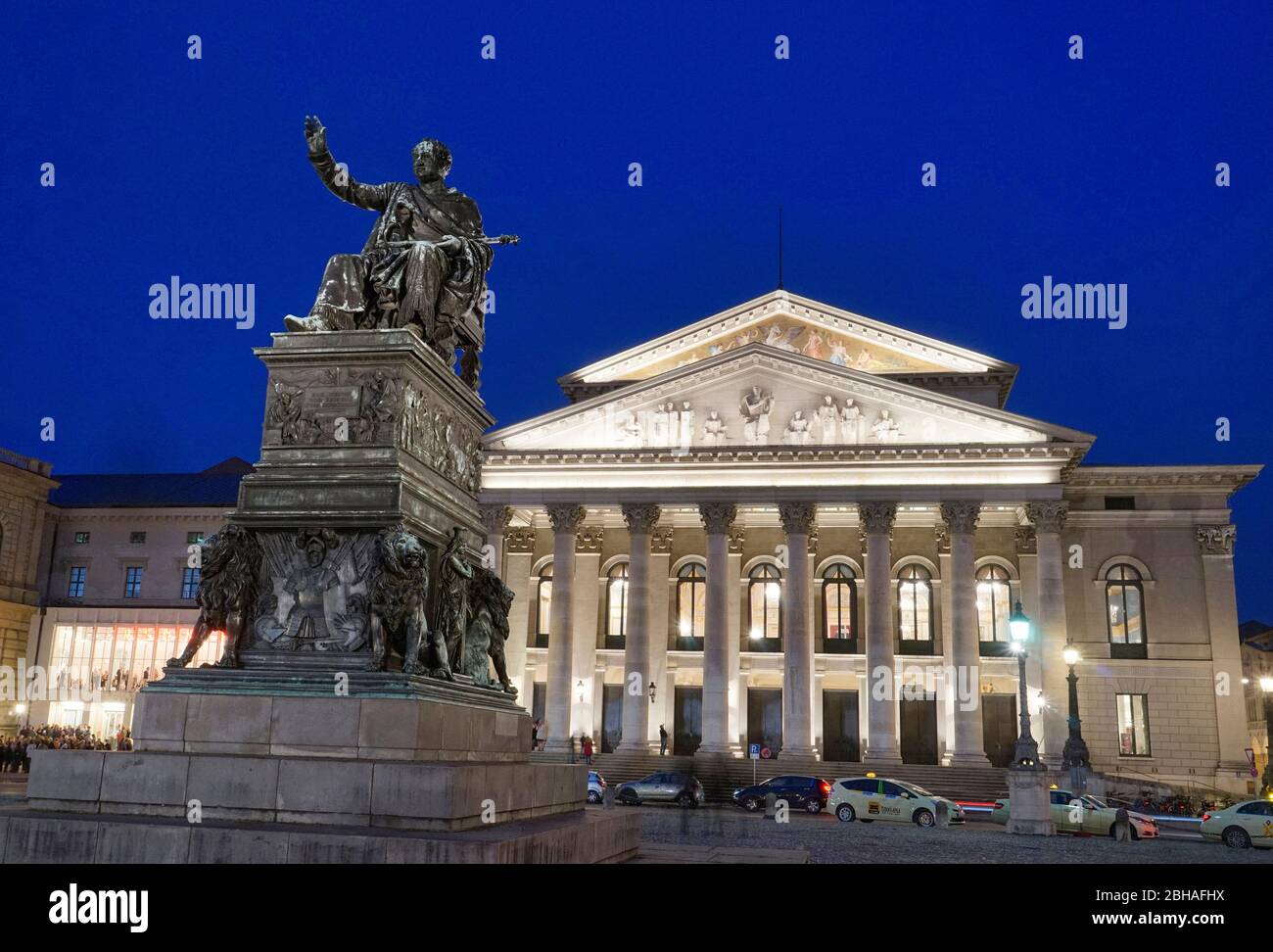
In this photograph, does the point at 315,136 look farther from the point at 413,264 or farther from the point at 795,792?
the point at 795,792

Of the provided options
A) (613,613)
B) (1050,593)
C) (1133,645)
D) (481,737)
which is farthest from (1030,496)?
(481,737)

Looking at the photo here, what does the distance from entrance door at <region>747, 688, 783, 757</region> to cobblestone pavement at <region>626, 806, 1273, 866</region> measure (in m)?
19.5

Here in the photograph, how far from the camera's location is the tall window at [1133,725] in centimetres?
4934

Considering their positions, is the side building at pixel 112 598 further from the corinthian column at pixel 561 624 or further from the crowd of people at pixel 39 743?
the corinthian column at pixel 561 624

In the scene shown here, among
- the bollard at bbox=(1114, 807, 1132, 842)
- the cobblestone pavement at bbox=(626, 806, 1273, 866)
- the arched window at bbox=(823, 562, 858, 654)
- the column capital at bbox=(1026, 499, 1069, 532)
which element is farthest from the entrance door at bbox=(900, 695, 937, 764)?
the bollard at bbox=(1114, 807, 1132, 842)

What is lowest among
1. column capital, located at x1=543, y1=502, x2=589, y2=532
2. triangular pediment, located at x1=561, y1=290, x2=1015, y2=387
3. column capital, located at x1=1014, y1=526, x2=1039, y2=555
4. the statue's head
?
the statue's head

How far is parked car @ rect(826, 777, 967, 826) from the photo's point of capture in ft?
103

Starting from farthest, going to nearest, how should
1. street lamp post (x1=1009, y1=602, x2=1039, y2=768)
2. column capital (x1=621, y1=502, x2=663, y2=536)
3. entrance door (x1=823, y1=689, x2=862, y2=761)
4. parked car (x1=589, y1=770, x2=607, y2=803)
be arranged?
entrance door (x1=823, y1=689, x2=862, y2=761) → column capital (x1=621, y1=502, x2=663, y2=536) → parked car (x1=589, y1=770, x2=607, y2=803) → street lamp post (x1=1009, y1=602, x2=1039, y2=768)

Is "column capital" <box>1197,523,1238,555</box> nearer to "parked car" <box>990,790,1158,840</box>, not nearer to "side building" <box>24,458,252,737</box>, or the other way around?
"parked car" <box>990,790,1158,840</box>

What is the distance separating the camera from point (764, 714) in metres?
52.0

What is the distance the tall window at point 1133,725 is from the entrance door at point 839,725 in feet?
38.1

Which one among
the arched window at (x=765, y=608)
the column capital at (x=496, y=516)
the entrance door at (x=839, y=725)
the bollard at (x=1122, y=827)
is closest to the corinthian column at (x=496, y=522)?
the column capital at (x=496, y=516)

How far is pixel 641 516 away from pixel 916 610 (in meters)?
14.0

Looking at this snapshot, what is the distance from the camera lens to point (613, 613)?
53.5m
